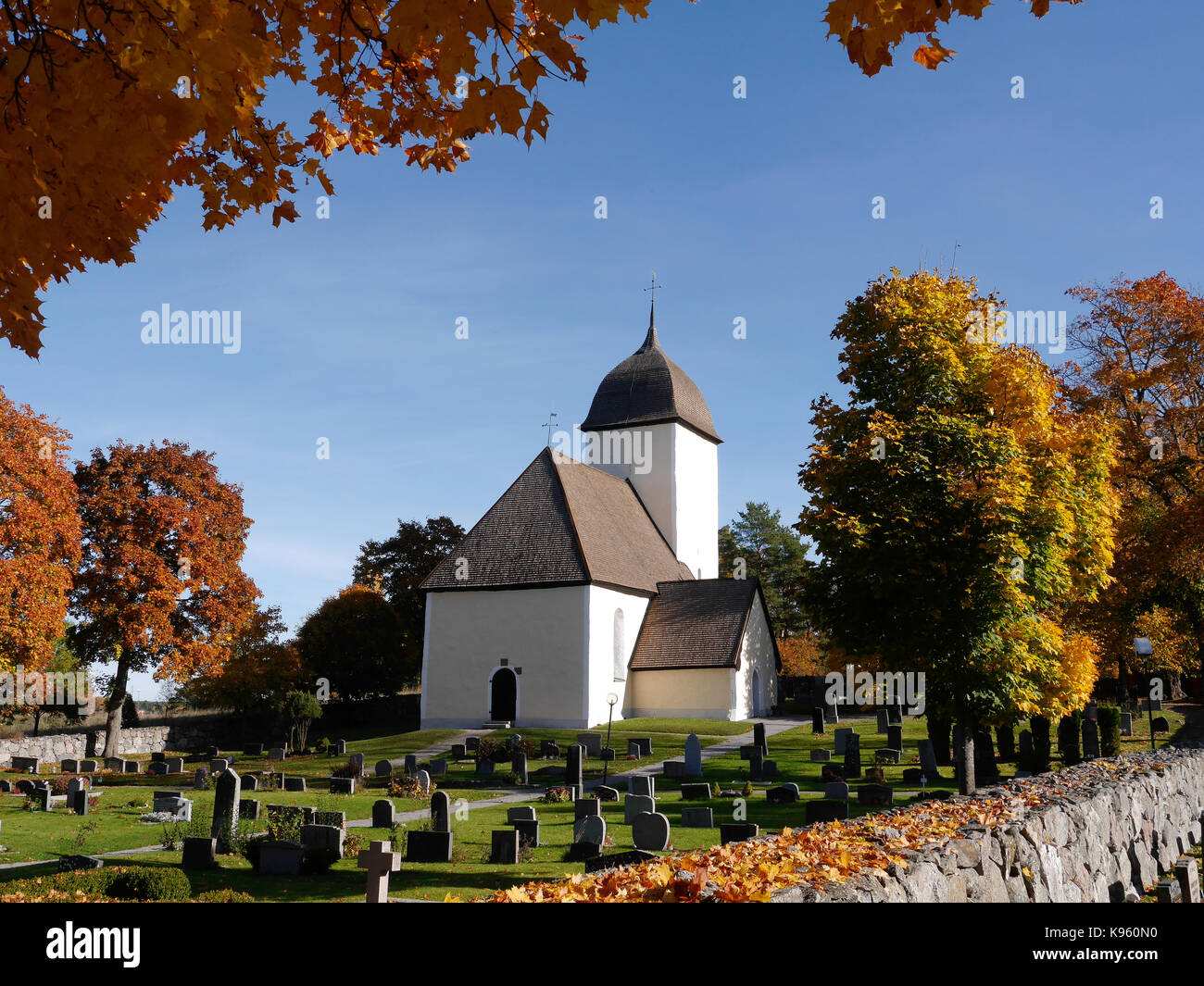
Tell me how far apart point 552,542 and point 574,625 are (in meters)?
4.24

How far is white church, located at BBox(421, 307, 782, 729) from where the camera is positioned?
124ft

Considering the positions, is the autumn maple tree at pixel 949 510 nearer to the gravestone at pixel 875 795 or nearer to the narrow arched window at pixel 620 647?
the gravestone at pixel 875 795

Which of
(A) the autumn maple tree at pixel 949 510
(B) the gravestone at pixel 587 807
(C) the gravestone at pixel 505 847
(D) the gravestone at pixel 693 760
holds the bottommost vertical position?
(D) the gravestone at pixel 693 760

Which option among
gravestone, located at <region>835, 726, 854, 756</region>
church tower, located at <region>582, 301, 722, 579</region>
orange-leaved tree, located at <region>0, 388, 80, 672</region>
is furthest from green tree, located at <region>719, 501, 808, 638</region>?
orange-leaved tree, located at <region>0, 388, 80, 672</region>

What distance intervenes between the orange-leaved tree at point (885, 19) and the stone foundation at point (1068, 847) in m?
4.02

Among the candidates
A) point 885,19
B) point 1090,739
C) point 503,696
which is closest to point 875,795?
point 1090,739

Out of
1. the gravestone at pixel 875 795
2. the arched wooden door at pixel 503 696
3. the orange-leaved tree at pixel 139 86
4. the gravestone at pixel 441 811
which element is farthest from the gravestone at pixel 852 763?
the orange-leaved tree at pixel 139 86

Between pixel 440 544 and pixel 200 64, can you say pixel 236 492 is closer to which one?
pixel 440 544

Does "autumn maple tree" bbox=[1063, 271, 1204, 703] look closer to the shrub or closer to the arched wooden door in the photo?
the shrub

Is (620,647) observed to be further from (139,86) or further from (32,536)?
(139,86)

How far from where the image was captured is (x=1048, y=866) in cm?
772

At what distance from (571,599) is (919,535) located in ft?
76.2

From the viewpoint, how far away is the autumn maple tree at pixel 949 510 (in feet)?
52.3

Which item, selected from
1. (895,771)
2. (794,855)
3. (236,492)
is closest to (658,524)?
(236,492)
